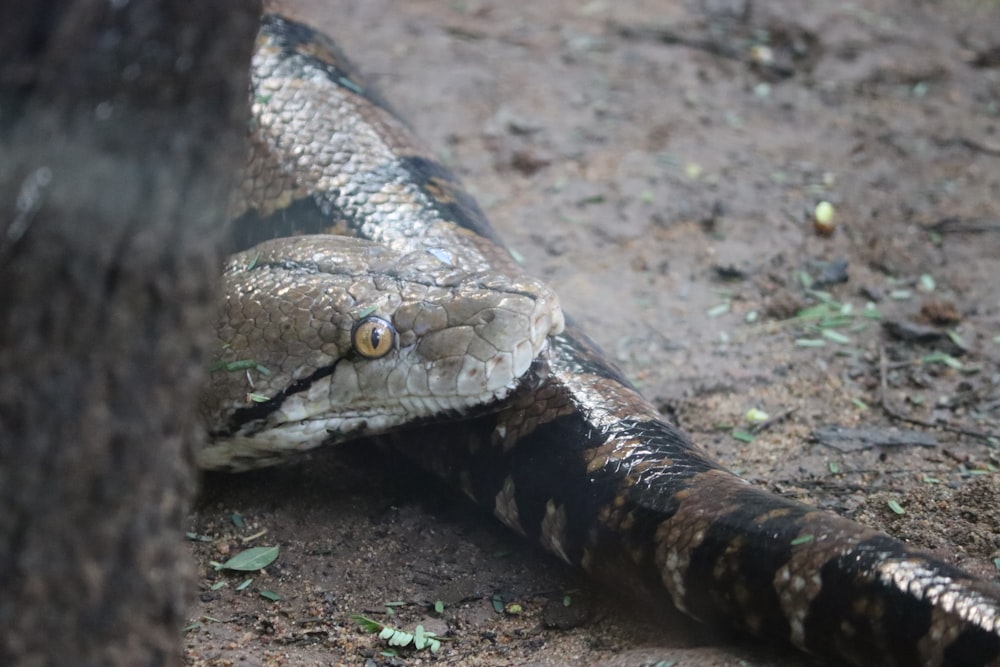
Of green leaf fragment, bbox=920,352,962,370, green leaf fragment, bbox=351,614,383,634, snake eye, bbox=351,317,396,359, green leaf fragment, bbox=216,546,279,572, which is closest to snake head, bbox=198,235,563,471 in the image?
snake eye, bbox=351,317,396,359

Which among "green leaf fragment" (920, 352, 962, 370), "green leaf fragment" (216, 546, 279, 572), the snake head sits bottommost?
"green leaf fragment" (216, 546, 279, 572)

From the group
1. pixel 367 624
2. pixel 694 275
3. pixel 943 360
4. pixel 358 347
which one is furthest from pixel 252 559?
pixel 943 360

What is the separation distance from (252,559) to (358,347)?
0.87 m

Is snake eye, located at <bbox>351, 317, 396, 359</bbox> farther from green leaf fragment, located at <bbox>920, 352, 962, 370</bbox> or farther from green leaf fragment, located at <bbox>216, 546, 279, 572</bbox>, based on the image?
green leaf fragment, located at <bbox>920, 352, 962, 370</bbox>

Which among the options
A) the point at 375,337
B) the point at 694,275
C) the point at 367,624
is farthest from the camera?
the point at 694,275

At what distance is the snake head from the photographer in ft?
11.9

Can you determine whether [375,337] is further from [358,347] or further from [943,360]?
[943,360]

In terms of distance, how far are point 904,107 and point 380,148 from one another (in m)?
4.34

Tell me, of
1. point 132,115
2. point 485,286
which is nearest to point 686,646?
point 485,286

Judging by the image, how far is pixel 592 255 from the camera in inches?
237

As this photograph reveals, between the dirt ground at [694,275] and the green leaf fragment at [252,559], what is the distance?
3 cm

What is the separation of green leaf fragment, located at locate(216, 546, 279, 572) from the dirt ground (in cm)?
3

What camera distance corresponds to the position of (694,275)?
586 cm

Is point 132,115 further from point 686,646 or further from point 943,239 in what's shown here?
point 943,239
